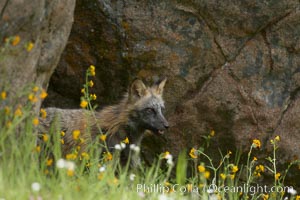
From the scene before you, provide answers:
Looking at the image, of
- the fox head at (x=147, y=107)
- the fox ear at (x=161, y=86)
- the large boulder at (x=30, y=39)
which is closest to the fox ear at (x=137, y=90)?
the fox head at (x=147, y=107)

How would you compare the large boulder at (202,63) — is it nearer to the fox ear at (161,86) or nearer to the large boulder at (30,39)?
the fox ear at (161,86)

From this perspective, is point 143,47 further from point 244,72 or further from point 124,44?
point 244,72

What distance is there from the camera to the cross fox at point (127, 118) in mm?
9898

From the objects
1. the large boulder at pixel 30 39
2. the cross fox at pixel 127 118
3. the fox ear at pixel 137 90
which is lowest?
the cross fox at pixel 127 118

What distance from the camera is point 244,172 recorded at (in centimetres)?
1040

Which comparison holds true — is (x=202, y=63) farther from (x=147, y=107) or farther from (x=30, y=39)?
(x=30, y=39)

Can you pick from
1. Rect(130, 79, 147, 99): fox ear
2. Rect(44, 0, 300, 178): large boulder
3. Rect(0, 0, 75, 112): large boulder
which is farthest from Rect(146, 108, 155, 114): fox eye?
Rect(0, 0, 75, 112): large boulder

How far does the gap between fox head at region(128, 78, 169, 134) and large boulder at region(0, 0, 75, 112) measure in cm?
223

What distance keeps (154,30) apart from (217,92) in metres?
1.15

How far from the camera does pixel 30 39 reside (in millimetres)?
7281

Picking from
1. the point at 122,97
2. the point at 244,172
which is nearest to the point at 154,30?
the point at 122,97

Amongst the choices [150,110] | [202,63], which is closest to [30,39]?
[150,110]

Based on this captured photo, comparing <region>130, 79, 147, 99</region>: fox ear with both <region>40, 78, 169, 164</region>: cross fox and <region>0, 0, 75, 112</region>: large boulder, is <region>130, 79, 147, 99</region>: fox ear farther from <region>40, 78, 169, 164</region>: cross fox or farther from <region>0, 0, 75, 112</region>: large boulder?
<region>0, 0, 75, 112</region>: large boulder

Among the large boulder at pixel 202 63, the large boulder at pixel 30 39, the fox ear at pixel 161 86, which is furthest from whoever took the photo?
the large boulder at pixel 202 63
